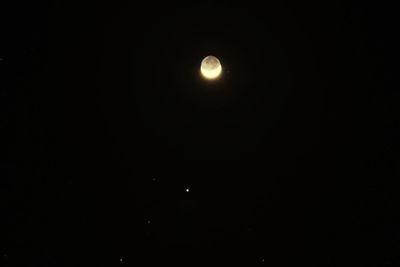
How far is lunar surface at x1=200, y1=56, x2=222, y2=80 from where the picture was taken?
126 inches

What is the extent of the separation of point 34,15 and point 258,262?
7.50 ft

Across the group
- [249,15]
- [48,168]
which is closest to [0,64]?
[48,168]

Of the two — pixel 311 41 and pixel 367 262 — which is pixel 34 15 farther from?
pixel 367 262

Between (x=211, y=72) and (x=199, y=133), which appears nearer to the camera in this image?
(x=211, y=72)

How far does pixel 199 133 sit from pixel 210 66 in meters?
0.50

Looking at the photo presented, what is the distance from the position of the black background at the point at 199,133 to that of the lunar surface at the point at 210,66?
0.10 m

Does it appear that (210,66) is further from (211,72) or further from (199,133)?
(199,133)

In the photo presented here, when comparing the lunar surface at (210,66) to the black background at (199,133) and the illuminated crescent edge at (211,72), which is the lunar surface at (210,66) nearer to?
the illuminated crescent edge at (211,72)

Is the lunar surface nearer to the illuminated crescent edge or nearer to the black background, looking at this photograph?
the illuminated crescent edge

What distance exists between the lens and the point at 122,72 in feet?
11.0

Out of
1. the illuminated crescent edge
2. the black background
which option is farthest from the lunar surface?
the black background

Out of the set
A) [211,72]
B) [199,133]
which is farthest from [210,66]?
[199,133]

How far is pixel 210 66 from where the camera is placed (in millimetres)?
3199

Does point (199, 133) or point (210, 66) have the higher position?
point (210, 66)
